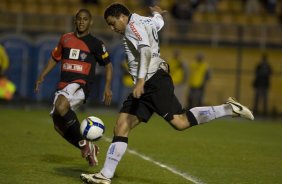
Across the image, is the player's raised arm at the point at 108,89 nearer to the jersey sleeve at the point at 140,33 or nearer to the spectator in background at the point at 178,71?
the jersey sleeve at the point at 140,33

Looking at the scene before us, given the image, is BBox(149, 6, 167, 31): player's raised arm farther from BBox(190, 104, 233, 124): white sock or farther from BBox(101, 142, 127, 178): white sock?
BBox(101, 142, 127, 178): white sock

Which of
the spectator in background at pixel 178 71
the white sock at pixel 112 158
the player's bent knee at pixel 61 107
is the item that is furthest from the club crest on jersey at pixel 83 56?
the spectator in background at pixel 178 71

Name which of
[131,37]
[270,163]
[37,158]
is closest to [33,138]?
[37,158]

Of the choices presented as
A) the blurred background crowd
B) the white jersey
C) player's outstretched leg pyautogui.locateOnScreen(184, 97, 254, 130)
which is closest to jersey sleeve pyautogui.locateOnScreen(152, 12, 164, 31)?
the white jersey

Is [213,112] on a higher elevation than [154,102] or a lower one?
lower

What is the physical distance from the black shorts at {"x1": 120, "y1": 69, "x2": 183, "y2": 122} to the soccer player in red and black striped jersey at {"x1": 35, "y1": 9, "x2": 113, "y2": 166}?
1.32m

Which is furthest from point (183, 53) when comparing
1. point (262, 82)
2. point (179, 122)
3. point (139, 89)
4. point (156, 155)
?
point (139, 89)

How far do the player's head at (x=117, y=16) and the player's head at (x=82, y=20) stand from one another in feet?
5.33

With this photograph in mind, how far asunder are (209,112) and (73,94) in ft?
7.05

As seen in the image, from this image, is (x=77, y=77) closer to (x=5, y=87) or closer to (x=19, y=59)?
(x=5, y=87)

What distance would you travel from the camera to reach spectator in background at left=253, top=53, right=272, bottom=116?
23547mm

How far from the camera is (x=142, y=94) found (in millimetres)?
8562

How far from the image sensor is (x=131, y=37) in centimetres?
834

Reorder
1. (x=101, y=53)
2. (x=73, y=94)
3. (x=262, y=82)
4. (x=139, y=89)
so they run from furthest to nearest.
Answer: (x=262, y=82) < (x=101, y=53) < (x=73, y=94) < (x=139, y=89)
